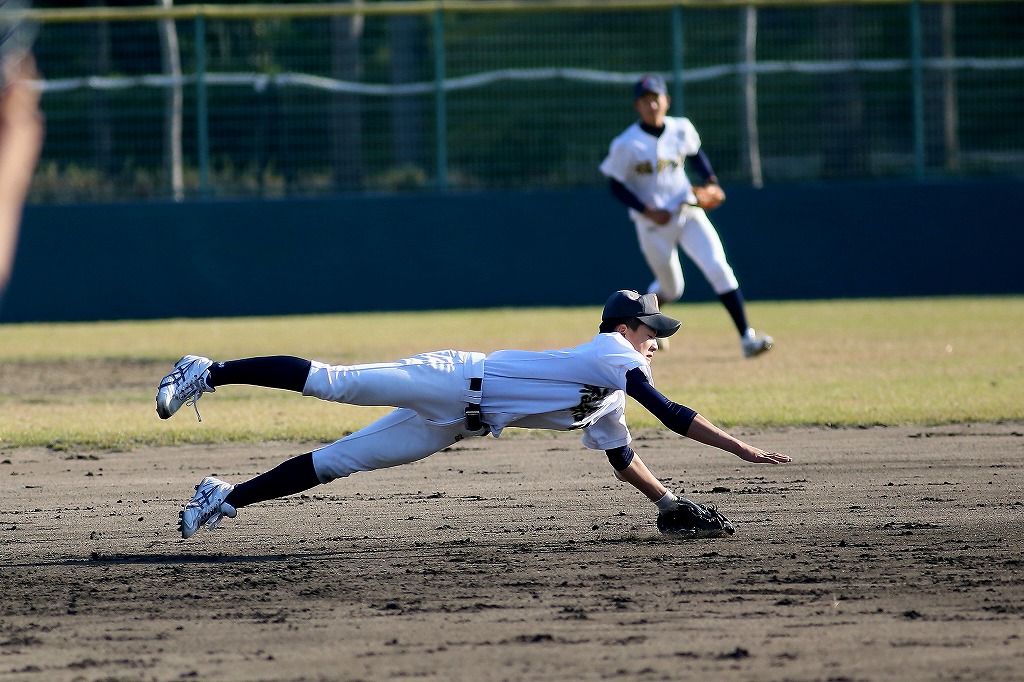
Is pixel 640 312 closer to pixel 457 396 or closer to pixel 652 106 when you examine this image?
pixel 457 396

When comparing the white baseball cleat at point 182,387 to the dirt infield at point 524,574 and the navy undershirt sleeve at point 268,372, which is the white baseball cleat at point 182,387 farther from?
the dirt infield at point 524,574

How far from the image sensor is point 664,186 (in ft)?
38.5

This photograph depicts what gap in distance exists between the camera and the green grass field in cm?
879

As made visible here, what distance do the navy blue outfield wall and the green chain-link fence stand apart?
426 mm

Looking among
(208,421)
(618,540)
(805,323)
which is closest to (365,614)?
(618,540)

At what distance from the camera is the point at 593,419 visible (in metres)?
5.53

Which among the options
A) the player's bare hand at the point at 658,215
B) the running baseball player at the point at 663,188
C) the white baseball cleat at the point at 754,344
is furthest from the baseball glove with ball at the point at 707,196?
the white baseball cleat at the point at 754,344

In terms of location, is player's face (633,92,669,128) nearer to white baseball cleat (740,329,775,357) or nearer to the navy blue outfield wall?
white baseball cleat (740,329,775,357)

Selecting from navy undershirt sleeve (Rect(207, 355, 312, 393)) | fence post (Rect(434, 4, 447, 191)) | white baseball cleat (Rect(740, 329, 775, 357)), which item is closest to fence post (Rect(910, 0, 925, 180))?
fence post (Rect(434, 4, 447, 191))

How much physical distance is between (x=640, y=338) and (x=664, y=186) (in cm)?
639

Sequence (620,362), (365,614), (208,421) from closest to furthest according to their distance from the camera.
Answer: (365,614) < (620,362) < (208,421)

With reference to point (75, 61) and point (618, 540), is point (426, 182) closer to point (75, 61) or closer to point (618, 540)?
point (75, 61)

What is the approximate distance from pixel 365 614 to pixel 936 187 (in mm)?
14461

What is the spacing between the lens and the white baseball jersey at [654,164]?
1168cm
